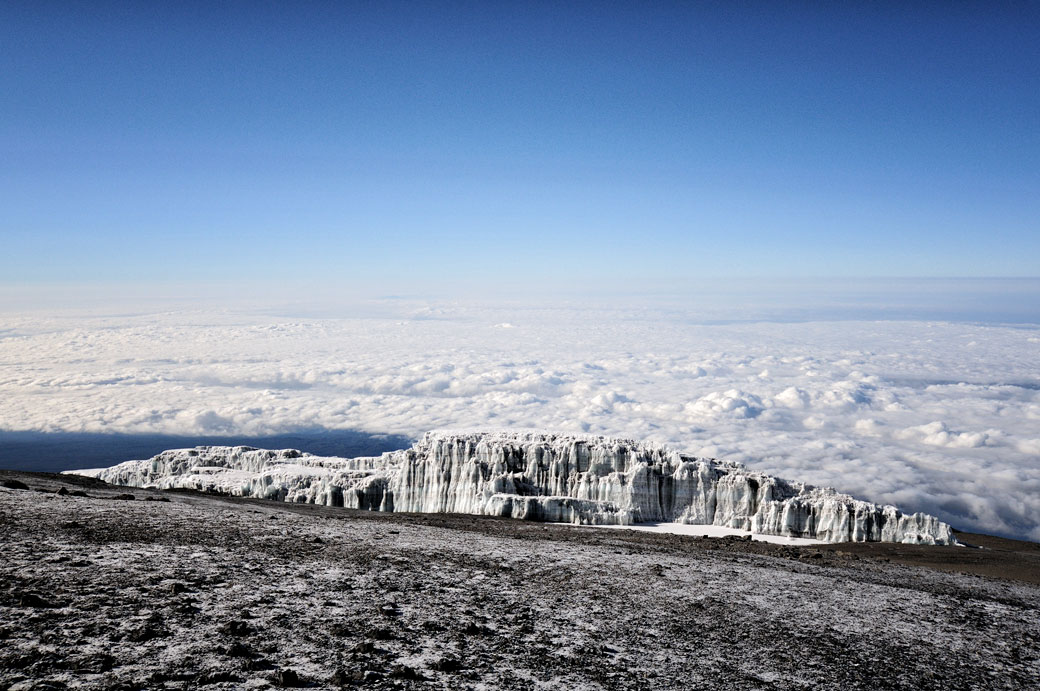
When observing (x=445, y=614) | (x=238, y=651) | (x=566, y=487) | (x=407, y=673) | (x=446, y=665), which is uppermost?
(x=238, y=651)

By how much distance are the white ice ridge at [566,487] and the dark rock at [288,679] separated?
49514mm

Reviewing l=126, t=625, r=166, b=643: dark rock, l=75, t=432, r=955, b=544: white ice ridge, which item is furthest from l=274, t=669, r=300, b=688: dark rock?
l=75, t=432, r=955, b=544: white ice ridge

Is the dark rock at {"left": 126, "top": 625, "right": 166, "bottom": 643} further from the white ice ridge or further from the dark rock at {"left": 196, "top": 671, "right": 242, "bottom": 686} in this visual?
the white ice ridge

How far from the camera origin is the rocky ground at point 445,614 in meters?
12.8

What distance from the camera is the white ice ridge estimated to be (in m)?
60.2

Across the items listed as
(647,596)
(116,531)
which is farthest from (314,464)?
(647,596)

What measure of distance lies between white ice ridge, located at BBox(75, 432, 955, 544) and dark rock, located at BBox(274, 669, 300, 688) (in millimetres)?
49514

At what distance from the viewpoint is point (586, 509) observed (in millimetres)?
61250

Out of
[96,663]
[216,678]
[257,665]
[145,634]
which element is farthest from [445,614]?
[96,663]

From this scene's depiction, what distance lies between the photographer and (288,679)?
11.7 metres

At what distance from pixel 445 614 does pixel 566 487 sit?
51839mm

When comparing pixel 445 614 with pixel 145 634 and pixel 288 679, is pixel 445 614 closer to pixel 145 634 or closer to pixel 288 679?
pixel 288 679

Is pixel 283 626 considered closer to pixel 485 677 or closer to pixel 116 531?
pixel 485 677

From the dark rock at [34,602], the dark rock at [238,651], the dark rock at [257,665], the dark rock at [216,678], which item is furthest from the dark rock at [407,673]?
the dark rock at [34,602]
